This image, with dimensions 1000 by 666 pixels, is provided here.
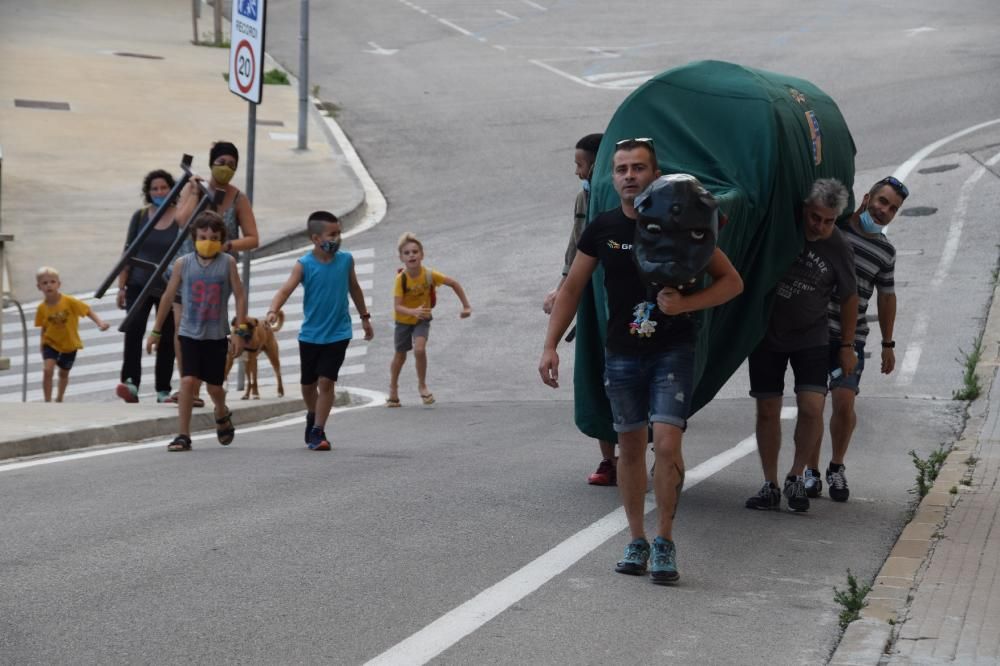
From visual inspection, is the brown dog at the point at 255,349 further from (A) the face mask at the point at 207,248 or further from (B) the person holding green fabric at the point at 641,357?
(B) the person holding green fabric at the point at 641,357

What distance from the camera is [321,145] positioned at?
101ft

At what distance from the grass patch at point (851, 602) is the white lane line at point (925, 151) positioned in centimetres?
1833

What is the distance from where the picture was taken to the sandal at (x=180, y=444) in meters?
11.5

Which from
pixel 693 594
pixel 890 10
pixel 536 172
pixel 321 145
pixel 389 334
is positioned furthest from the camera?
pixel 890 10

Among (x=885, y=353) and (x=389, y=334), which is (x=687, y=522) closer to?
(x=885, y=353)

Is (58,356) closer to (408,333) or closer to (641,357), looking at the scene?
(408,333)

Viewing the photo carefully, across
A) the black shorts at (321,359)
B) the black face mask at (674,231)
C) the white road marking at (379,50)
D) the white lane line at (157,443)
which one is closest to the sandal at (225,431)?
the white lane line at (157,443)

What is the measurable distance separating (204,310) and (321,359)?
3.14ft

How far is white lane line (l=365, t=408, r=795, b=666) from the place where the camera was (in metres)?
5.86

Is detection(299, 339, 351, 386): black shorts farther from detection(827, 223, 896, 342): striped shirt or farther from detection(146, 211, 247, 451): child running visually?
detection(827, 223, 896, 342): striped shirt

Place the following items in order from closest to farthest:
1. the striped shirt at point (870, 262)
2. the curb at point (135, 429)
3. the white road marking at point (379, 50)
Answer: the striped shirt at point (870, 262) → the curb at point (135, 429) → the white road marking at point (379, 50)

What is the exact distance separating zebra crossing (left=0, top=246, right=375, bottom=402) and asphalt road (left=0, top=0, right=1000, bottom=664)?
867 mm

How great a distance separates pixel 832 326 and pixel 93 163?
21.1 m

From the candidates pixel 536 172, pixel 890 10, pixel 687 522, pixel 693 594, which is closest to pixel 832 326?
pixel 687 522
